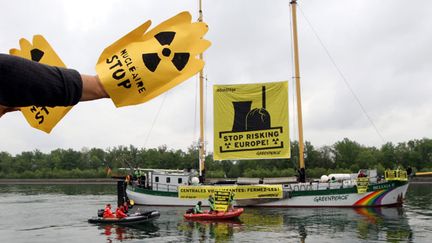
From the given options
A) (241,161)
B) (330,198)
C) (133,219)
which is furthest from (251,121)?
(241,161)

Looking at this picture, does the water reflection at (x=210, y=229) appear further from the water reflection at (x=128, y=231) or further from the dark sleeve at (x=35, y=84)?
the dark sleeve at (x=35, y=84)

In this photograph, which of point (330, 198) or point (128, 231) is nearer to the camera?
point (128, 231)

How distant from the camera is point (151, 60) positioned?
1.61 metres

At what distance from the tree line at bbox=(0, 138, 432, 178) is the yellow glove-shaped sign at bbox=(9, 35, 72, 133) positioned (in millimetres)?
84215

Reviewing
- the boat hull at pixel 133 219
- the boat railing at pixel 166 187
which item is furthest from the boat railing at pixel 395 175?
the boat hull at pixel 133 219

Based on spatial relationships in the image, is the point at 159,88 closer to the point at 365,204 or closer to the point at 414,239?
the point at 414,239

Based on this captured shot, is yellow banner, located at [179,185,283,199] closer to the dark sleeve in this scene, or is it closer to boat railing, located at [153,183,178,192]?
boat railing, located at [153,183,178,192]

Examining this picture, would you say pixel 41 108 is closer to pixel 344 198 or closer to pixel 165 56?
pixel 165 56

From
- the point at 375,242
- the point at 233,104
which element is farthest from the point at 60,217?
the point at 375,242

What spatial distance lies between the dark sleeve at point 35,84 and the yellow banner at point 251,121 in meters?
40.0

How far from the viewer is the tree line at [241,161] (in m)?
103

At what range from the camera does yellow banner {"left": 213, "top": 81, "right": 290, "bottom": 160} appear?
137ft

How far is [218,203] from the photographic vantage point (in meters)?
35.8

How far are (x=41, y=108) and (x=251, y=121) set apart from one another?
133ft
